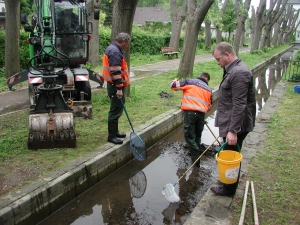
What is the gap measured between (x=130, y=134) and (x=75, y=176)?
1.53m

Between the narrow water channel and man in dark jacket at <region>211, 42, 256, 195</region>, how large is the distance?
106cm

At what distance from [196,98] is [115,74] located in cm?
143

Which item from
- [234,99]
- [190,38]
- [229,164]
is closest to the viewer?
[234,99]

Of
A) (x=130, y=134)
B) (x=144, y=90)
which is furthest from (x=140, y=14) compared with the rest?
(x=130, y=134)

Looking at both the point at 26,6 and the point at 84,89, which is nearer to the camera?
the point at 84,89

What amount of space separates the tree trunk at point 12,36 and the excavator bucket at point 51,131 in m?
7.59

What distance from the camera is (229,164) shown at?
12.9 feet

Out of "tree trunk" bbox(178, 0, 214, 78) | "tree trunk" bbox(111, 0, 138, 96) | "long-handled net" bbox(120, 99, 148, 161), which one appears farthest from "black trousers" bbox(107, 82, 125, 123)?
"tree trunk" bbox(178, 0, 214, 78)

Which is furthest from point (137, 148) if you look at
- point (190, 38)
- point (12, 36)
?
point (12, 36)

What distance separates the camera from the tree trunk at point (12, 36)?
1177cm

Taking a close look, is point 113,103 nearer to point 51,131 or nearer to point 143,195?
point 51,131

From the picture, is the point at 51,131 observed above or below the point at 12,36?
below

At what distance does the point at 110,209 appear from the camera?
15.6 feet

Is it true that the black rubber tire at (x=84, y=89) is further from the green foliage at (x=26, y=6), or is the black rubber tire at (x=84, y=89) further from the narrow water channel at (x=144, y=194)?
the green foliage at (x=26, y=6)
